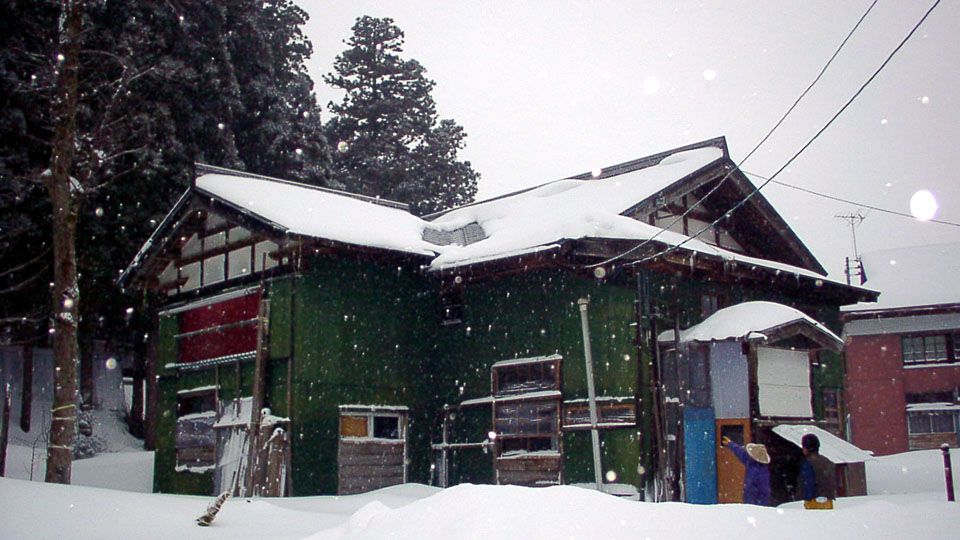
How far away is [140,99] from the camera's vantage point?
23.8 meters

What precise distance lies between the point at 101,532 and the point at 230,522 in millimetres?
1650

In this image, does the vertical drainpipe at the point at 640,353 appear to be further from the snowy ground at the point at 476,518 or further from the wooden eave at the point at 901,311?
→ the wooden eave at the point at 901,311

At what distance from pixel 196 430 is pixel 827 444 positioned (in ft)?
42.3

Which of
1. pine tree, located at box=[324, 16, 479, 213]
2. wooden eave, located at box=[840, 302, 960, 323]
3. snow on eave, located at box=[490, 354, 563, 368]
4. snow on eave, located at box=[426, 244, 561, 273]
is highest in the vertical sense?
pine tree, located at box=[324, 16, 479, 213]

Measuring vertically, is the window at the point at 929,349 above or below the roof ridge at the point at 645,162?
below

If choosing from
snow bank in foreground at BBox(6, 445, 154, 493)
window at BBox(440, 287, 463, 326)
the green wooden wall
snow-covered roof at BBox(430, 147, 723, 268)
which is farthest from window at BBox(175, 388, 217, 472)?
snow-covered roof at BBox(430, 147, 723, 268)

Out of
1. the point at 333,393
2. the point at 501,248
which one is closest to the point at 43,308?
the point at 333,393

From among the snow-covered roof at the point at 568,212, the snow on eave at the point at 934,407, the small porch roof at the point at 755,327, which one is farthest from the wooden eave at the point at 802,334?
the snow on eave at the point at 934,407

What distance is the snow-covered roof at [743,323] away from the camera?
1581 centimetres

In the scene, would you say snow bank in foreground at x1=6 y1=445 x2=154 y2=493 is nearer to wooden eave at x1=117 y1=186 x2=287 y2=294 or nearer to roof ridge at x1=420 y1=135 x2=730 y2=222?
wooden eave at x1=117 y1=186 x2=287 y2=294

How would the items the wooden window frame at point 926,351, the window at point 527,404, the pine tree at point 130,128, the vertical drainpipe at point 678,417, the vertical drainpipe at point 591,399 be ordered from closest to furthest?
the vertical drainpipe at point 591,399 < the vertical drainpipe at point 678,417 < the window at point 527,404 < the pine tree at point 130,128 < the wooden window frame at point 926,351

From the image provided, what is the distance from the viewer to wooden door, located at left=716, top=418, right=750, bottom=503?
1546 cm

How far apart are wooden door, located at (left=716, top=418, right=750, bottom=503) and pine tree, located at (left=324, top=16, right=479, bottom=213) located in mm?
24446

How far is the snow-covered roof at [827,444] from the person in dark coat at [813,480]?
4915 mm
